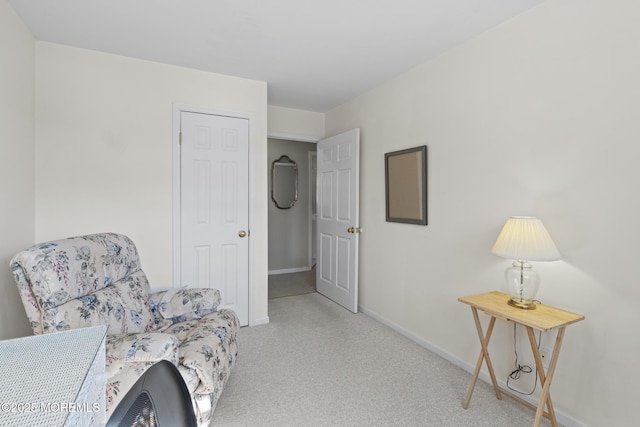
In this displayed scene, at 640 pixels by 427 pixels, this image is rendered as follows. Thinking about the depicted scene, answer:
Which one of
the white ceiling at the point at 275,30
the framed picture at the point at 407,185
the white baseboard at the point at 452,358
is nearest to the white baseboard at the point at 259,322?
the white baseboard at the point at 452,358

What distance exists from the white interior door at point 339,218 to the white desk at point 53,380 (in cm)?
306

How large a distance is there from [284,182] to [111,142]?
305cm

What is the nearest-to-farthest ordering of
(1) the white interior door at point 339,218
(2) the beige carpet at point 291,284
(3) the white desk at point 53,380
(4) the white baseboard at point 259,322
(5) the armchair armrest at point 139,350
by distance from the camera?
(3) the white desk at point 53,380 → (5) the armchair armrest at point 139,350 → (4) the white baseboard at point 259,322 → (1) the white interior door at point 339,218 → (2) the beige carpet at point 291,284

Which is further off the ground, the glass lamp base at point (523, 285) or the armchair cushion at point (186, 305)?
the glass lamp base at point (523, 285)

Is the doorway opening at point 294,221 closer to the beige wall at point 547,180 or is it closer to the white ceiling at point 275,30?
the white ceiling at point 275,30

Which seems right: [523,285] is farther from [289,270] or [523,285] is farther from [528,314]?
[289,270]

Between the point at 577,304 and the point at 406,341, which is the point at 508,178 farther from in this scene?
the point at 406,341

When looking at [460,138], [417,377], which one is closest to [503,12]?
[460,138]

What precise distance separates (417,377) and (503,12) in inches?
98.3

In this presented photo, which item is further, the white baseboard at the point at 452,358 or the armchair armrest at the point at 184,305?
the armchair armrest at the point at 184,305

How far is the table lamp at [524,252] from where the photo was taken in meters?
1.63

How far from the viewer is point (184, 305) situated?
2.22m

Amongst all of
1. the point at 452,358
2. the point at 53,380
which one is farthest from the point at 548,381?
the point at 53,380

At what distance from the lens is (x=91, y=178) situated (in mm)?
2523
